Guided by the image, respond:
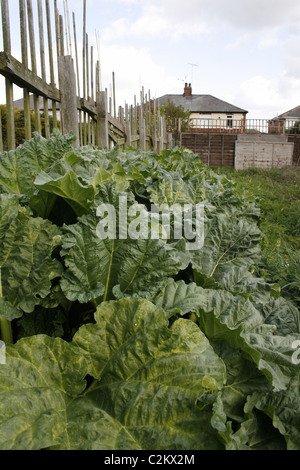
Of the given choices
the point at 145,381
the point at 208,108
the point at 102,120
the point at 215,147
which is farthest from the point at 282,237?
the point at 208,108

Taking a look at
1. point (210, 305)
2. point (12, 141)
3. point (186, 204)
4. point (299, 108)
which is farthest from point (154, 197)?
point (299, 108)

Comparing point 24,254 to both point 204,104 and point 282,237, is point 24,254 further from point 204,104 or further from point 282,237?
point 204,104

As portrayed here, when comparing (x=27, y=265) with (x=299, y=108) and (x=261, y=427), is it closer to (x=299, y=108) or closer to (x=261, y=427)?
(x=261, y=427)

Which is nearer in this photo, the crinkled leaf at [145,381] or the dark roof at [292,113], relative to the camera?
the crinkled leaf at [145,381]

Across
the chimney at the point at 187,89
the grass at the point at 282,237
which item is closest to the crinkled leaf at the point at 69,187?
the grass at the point at 282,237

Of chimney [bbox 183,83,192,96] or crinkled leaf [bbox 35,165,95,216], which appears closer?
crinkled leaf [bbox 35,165,95,216]

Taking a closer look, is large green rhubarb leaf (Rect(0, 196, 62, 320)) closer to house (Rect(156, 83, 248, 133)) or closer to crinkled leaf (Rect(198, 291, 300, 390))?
crinkled leaf (Rect(198, 291, 300, 390))

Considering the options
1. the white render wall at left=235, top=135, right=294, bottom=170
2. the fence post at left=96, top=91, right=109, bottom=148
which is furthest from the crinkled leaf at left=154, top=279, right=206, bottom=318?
the white render wall at left=235, top=135, right=294, bottom=170

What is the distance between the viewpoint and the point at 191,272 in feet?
5.53

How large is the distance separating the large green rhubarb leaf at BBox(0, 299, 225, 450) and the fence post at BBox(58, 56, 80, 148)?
3.44 meters

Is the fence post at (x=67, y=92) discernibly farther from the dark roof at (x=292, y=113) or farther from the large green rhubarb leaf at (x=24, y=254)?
the dark roof at (x=292, y=113)

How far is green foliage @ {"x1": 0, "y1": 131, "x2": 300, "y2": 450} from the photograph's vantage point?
812 millimetres

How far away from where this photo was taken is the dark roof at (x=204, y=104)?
4875 centimetres

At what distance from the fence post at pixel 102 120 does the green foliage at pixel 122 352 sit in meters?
4.94
